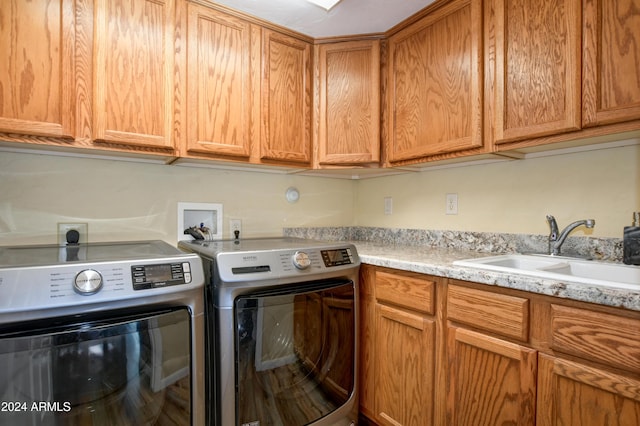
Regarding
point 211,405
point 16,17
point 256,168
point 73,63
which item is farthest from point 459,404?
point 16,17

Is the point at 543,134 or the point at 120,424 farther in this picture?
the point at 543,134

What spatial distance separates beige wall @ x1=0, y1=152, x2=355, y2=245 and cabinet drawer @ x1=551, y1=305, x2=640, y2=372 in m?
1.57

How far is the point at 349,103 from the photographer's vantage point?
191 centimetres

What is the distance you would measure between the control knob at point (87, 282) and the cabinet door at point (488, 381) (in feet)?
3.99

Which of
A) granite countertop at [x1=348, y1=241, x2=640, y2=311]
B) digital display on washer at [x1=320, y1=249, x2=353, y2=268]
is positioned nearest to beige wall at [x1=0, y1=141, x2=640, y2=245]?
granite countertop at [x1=348, y1=241, x2=640, y2=311]

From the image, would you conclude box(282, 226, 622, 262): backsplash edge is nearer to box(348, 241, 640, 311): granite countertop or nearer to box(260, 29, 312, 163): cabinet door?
box(348, 241, 640, 311): granite countertop

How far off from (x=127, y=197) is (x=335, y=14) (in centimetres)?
143

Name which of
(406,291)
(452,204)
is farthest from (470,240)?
(406,291)

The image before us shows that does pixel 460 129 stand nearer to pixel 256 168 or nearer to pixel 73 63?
pixel 256 168

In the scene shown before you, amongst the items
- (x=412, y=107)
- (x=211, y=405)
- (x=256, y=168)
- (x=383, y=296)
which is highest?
(x=412, y=107)

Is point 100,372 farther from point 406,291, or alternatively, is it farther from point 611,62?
point 611,62

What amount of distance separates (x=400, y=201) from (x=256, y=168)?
0.98 metres

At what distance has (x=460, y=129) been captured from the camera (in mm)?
1532

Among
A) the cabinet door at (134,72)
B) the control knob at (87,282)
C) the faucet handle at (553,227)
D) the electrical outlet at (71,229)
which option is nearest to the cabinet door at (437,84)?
the faucet handle at (553,227)
